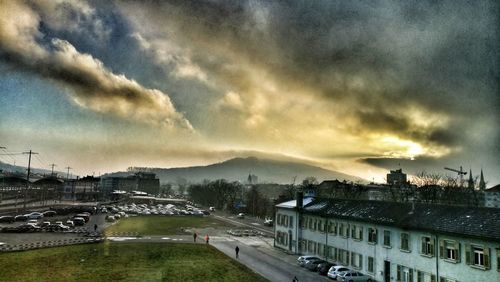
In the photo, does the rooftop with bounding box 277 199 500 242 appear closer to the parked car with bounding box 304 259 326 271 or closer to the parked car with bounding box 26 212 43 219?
the parked car with bounding box 304 259 326 271

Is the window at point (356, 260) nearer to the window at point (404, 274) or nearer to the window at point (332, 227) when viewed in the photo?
the window at point (332, 227)

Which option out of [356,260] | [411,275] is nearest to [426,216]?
[411,275]

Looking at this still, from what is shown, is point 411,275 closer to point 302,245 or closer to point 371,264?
point 371,264

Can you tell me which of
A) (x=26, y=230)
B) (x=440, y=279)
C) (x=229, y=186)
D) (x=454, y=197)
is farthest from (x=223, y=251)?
(x=229, y=186)

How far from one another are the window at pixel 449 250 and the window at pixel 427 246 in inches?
40.8

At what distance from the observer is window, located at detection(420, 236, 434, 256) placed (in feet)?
117

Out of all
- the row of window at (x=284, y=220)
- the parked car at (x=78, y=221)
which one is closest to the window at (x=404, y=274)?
the row of window at (x=284, y=220)

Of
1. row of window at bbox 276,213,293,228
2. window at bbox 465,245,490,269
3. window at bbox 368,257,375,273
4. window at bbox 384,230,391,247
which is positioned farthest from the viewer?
row of window at bbox 276,213,293,228

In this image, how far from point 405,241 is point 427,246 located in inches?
118

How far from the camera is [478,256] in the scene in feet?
102

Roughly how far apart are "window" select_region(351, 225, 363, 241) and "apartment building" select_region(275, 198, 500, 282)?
4.7 inches

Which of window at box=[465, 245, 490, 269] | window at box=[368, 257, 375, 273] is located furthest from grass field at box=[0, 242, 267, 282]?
window at box=[465, 245, 490, 269]

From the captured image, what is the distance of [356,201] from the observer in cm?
5141

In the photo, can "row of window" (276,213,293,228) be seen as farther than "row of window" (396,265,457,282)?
Yes
